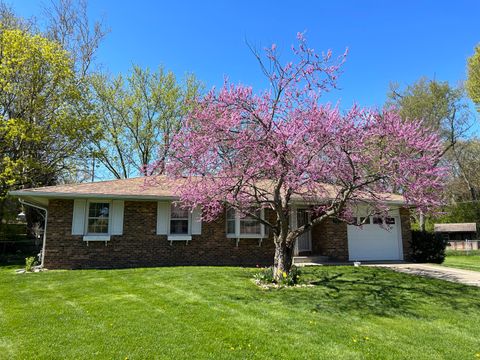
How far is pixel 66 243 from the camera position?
11.5 m

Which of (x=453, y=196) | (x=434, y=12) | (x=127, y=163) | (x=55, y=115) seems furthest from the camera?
(x=453, y=196)

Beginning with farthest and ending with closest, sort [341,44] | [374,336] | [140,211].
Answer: [140,211] < [341,44] < [374,336]

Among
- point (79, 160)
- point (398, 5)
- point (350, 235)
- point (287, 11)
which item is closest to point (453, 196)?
point (350, 235)

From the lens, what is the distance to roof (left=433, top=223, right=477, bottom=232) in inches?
1220

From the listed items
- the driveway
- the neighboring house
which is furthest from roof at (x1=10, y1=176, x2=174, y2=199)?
the neighboring house

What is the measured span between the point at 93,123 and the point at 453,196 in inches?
1248

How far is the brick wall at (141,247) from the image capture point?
37.5 feet

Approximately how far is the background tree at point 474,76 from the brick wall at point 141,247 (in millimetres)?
16680

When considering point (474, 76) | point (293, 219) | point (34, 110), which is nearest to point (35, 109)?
point (34, 110)

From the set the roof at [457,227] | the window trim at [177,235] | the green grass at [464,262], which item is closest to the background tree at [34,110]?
the window trim at [177,235]

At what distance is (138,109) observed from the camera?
77.5 feet

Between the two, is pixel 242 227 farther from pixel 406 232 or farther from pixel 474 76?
pixel 474 76

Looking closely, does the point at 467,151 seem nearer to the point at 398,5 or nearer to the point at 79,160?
the point at 398,5

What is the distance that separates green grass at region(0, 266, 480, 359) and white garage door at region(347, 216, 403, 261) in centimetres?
472
